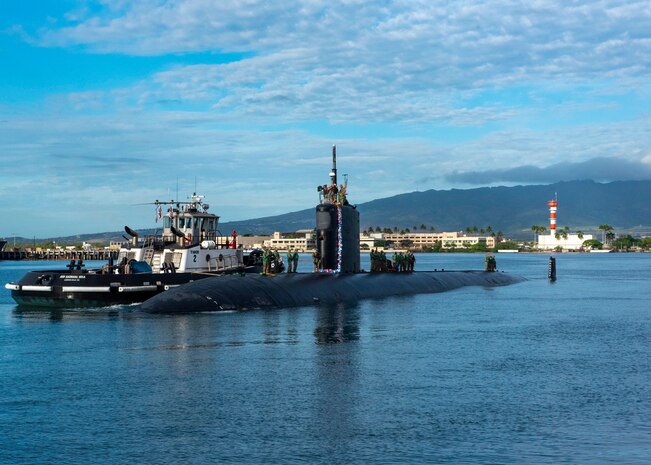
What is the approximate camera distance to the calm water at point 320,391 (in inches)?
543

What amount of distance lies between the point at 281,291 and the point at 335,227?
16.5 feet

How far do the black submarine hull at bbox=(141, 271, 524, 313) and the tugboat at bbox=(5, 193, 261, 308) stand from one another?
399 centimetres

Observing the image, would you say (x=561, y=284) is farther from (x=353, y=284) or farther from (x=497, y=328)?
(x=497, y=328)

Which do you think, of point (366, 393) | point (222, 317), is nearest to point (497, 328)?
point (222, 317)

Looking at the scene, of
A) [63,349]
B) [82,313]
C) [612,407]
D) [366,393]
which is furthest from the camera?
[82,313]

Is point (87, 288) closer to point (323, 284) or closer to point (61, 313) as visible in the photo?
point (61, 313)

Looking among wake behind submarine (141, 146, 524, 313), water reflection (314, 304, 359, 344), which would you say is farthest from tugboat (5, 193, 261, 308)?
water reflection (314, 304, 359, 344)

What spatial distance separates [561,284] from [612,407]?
159ft

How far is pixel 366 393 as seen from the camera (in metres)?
17.9

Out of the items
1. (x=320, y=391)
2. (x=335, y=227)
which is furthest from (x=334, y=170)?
(x=320, y=391)

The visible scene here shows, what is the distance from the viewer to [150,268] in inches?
1549

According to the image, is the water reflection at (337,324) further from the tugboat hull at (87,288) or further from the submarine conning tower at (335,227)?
the tugboat hull at (87,288)

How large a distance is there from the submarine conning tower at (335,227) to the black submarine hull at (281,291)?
2.34ft

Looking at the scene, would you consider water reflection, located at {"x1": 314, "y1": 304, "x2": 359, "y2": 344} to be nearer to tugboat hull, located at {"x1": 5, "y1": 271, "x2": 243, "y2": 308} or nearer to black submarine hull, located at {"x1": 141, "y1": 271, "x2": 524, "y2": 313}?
black submarine hull, located at {"x1": 141, "y1": 271, "x2": 524, "y2": 313}
